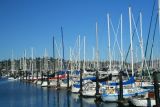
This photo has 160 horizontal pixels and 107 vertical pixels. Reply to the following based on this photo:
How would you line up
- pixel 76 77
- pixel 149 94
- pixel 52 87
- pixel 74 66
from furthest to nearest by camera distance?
1. pixel 74 66
2. pixel 52 87
3. pixel 76 77
4. pixel 149 94

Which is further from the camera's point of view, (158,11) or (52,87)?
(52,87)

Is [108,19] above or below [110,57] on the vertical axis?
above

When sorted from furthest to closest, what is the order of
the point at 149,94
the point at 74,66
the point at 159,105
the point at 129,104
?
the point at 74,66 < the point at 129,104 < the point at 149,94 < the point at 159,105

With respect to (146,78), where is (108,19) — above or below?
above

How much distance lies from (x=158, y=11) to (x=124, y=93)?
10.7m

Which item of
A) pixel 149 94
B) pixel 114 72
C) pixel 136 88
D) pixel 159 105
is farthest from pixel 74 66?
pixel 159 105

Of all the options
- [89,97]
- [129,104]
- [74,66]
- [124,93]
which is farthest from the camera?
[74,66]

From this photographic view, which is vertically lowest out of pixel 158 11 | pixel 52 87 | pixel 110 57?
pixel 52 87

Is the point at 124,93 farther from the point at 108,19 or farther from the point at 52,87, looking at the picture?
the point at 52,87

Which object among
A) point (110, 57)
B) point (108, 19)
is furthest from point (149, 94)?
point (108, 19)

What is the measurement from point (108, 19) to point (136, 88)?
1993 centimetres

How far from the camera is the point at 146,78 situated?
5300cm

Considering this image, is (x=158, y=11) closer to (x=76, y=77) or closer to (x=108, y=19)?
(x=108, y=19)

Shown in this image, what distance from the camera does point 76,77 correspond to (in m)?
75.2
